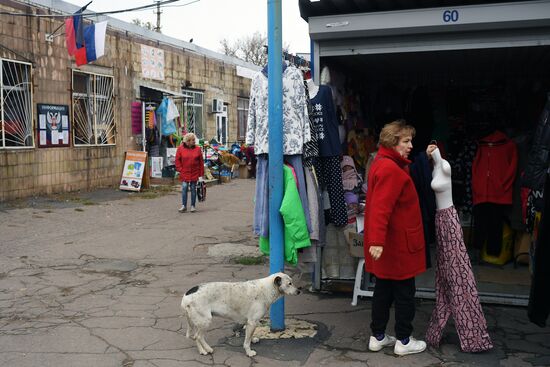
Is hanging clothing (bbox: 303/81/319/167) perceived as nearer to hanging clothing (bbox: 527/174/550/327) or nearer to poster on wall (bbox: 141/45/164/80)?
hanging clothing (bbox: 527/174/550/327)

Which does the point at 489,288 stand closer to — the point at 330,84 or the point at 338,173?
the point at 338,173

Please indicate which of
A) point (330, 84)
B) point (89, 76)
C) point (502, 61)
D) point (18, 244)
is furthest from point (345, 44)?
point (89, 76)

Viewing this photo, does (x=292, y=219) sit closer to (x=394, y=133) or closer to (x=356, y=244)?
(x=394, y=133)

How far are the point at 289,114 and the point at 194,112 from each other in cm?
1719

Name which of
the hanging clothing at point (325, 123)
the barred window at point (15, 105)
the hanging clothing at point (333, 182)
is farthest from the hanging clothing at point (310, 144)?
the barred window at point (15, 105)

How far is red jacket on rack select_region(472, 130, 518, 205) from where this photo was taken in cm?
679

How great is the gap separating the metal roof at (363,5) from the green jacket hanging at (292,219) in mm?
1540

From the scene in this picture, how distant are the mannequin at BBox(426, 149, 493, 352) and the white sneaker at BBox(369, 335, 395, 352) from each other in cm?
34

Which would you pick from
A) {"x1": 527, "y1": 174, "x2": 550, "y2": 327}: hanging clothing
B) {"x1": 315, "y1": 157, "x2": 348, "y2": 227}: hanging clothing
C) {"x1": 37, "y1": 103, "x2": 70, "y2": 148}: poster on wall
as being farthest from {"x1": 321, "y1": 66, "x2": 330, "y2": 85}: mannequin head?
{"x1": 37, "y1": 103, "x2": 70, "y2": 148}: poster on wall

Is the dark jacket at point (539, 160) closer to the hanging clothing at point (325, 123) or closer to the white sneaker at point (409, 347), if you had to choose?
the white sneaker at point (409, 347)

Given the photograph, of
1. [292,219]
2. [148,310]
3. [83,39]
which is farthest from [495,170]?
[83,39]

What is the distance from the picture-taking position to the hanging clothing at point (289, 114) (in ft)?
16.3

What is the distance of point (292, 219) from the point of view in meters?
4.80

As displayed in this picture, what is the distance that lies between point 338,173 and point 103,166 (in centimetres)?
1188
